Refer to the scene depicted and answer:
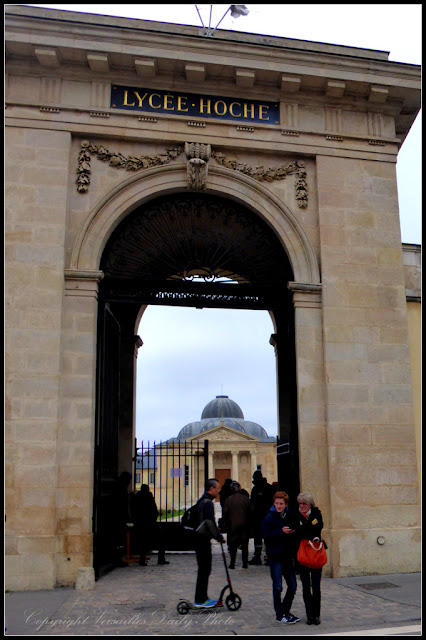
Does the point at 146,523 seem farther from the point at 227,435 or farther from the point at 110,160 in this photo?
the point at 227,435

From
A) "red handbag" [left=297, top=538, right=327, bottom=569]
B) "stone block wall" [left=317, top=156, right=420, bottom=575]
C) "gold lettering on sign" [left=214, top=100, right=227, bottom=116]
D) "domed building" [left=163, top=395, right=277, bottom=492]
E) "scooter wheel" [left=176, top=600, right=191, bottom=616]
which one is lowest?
"domed building" [left=163, top=395, right=277, bottom=492]

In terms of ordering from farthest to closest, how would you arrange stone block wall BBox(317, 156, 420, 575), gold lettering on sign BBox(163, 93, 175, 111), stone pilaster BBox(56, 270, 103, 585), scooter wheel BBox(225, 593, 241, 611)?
gold lettering on sign BBox(163, 93, 175, 111) → stone block wall BBox(317, 156, 420, 575) → stone pilaster BBox(56, 270, 103, 585) → scooter wheel BBox(225, 593, 241, 611)

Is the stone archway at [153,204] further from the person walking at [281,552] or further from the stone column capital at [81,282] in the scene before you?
the person walking at [281,552]

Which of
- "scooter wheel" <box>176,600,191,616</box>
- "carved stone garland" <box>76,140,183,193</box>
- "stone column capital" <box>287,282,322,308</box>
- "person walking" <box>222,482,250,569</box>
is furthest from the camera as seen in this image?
"person walking" <box>222,482,250,569</box>

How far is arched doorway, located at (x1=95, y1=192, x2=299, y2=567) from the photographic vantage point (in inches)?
449

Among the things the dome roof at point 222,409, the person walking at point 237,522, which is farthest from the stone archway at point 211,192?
the dome roof at point 222,409

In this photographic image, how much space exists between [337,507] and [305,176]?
5976mm

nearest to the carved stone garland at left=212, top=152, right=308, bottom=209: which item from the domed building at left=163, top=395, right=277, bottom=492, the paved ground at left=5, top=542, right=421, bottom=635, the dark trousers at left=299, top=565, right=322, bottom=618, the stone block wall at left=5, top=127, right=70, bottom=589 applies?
the stone block wall at left=5, top=127, right=70, bottom=589

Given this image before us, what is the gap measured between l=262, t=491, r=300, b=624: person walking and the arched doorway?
3.98 meters

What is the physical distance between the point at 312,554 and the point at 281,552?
36 cm

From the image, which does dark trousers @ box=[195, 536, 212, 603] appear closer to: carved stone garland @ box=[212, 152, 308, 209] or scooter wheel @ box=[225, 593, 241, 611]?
scooter wheel @ box=[225, 593, 241, 611]

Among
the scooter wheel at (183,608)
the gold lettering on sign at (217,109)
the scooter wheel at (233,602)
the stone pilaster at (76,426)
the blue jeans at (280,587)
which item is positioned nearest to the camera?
the blue jeans at (280,587)

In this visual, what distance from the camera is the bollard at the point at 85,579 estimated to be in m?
9.21

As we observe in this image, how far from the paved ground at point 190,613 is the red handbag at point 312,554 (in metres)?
0.63
